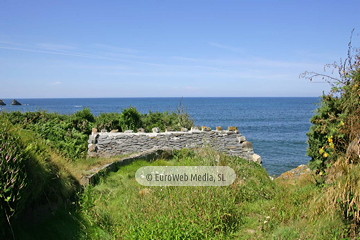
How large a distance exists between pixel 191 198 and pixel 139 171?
11.0 feet

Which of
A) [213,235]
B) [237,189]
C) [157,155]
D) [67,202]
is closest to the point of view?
[213,235]

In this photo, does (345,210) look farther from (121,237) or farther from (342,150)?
(121,237)

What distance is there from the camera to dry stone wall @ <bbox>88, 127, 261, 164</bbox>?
11.5 metres

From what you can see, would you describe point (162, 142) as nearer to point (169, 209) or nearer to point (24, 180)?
point (169, 209)

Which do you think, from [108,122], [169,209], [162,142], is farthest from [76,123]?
[169,209]

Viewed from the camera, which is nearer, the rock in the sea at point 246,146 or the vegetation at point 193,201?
the vegetation at point 193,201

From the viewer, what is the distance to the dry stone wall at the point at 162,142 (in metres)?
11.5

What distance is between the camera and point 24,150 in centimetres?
455

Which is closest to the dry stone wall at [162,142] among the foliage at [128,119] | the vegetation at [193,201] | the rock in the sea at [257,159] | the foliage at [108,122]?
the rock in the sea at [257,159]

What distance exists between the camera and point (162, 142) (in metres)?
11.6

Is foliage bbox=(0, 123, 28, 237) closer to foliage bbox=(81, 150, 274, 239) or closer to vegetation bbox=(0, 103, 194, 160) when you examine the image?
foliage bbox=(81, 150, 274, 239)

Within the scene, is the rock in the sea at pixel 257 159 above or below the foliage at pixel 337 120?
below

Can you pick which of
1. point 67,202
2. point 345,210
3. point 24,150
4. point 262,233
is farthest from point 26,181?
point 345,210

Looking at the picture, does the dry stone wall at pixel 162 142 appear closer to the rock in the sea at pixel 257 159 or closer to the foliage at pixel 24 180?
the rock in the sea at pixel 257 159
